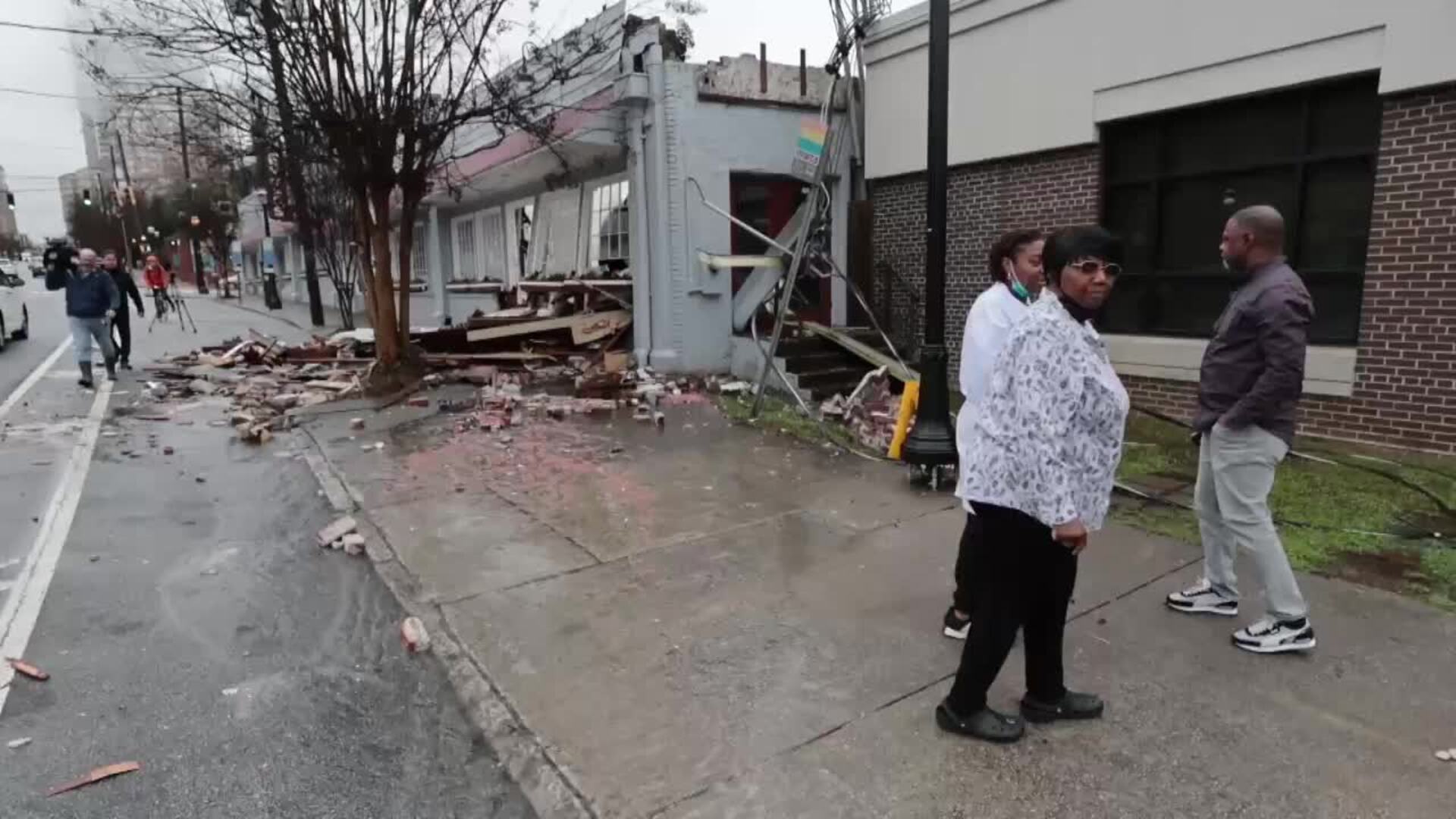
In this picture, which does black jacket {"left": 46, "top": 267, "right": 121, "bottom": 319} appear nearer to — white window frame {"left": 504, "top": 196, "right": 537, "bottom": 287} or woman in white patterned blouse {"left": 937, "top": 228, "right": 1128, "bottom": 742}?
white window frame {"left": 504, "top": 196, "right": 537, "bottom": 287}

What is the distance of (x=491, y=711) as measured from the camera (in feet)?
11.1

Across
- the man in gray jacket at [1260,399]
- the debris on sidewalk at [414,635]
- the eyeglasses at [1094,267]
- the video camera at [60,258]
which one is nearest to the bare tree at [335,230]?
the video camera at [60,258]

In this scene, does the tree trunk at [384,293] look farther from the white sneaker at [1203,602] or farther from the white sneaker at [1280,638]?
the white sneaker at [1280,638]

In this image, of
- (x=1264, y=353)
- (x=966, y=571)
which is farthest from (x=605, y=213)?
(x=1264, y=353)

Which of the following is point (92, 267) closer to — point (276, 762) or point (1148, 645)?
point (276, 762)

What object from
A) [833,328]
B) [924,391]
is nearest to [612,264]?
[833,328]

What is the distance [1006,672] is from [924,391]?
3.05 meters

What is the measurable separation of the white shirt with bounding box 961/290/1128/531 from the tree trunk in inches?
401

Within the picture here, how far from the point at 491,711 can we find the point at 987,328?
7.97 ft

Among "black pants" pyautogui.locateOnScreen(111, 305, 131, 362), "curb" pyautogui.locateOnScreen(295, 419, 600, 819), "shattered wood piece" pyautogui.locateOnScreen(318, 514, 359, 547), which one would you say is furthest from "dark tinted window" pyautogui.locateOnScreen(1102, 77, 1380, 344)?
"black pants" pyautogui.locateOnScreen(111, 305, 131, 362)

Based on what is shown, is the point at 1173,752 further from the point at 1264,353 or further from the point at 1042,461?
the point at 1264,353

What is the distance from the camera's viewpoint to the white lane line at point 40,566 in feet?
13.2

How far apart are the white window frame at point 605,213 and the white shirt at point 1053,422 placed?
10.3 meters

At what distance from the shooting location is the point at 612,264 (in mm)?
13531
